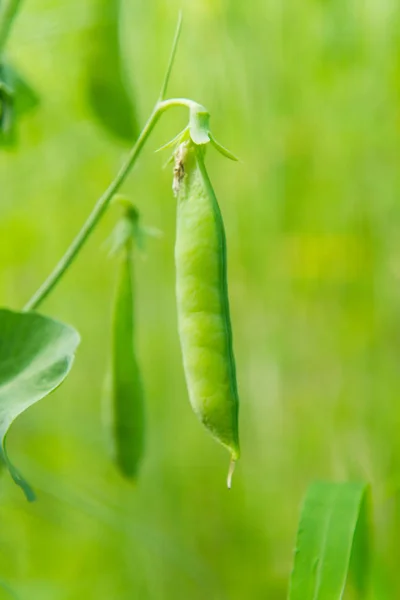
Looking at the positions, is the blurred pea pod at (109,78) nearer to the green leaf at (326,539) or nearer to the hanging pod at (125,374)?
the hanging pod at (125,374)

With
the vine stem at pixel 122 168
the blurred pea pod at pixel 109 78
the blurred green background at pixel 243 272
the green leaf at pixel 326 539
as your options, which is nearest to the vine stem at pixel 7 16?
the vine stem at pixel 122 168

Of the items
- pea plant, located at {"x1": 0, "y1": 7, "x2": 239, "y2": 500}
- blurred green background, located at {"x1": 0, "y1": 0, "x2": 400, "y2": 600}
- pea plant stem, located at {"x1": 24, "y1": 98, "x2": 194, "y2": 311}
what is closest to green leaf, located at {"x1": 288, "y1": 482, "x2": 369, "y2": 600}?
pea plant, located at {"x1": 0, "y1": 7, "x2": 239, "y2": 500}

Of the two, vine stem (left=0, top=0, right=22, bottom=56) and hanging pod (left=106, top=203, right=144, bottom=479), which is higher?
vine stem (left=0, top=0, right=22, bottom=56)

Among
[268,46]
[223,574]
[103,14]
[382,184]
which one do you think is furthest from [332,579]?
[268,46]

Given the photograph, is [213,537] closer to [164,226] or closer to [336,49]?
[164,226]

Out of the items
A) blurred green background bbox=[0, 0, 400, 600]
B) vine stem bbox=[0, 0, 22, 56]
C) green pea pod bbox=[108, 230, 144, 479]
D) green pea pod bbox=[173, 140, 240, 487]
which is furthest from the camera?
blurred green background bbox=[0, 0, 400, 600]

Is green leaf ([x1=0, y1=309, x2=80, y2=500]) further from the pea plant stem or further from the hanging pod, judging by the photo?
the hanging pod
